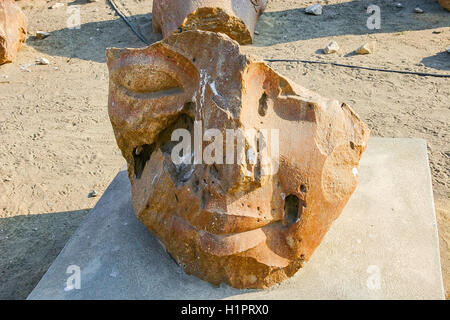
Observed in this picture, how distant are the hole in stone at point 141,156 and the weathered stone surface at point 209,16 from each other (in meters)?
3.44

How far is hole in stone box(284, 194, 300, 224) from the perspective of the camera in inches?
109

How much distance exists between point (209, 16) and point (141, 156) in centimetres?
392

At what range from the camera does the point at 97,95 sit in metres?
6.45

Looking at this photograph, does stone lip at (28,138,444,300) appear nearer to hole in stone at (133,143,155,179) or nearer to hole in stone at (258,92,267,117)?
hole in stone at (133,143,155,179)

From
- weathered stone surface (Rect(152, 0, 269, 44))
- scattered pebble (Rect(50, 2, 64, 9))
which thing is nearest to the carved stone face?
weathered stone surface (Rect(152, 0, 269, 44))

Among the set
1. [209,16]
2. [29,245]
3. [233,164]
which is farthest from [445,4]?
[29,245]

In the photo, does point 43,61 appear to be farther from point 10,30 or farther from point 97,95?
point 97,95

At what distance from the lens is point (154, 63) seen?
2879mm

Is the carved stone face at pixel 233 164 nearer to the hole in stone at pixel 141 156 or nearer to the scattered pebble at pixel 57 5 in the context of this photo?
the hole in stone at pixel 141 156

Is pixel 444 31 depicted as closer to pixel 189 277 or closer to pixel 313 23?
pixel 313 23

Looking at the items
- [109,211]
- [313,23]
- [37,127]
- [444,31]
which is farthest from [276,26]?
[109,211]

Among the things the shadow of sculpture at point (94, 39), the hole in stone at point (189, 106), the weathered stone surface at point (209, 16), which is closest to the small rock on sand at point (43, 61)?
the shadow of sculpture at point (94, 39)

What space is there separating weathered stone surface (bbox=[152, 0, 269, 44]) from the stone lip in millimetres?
3592

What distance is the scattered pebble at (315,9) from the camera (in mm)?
8164
